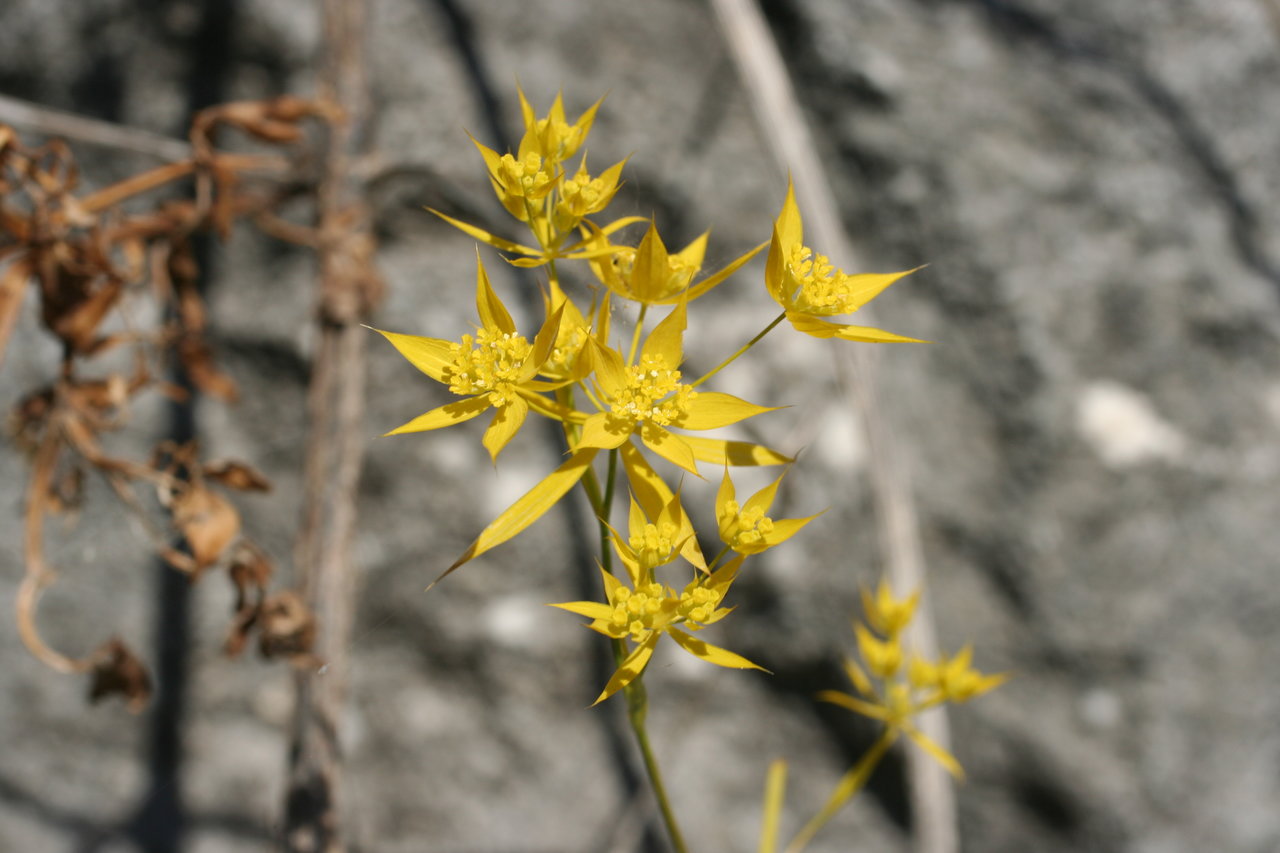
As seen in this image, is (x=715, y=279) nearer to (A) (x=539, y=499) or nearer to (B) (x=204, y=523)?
(A) (x=539, y=499)

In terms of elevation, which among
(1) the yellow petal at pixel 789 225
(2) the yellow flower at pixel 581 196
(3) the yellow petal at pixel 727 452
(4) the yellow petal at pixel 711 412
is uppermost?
(2) the yellow flower at pixel 581 196

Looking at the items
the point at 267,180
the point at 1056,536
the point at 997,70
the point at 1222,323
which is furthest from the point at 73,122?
the point at 1222,323

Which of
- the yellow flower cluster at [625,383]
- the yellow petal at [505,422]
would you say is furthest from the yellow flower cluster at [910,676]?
the yellow petal at [505,422]

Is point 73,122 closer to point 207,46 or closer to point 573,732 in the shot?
point 207,46

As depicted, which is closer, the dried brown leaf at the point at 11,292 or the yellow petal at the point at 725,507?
the yellow petal at the point at 725,507

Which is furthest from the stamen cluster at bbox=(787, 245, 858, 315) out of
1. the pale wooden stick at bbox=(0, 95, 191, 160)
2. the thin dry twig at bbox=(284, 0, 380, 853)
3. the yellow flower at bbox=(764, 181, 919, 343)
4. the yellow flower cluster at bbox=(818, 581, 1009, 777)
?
the pale wooden stick at bbox=(0, 95, 191, 160)

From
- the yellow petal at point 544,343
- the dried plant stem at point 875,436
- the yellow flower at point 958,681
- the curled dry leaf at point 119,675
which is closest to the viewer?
the yellow petal at point 544,343

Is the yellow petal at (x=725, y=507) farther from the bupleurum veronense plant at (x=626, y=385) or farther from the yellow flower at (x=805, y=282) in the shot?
the yellow flower at (x=805, y=282)

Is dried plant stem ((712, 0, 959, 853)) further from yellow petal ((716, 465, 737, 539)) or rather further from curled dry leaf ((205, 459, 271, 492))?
curled dry leaf ((205, 459, 271, 492))
